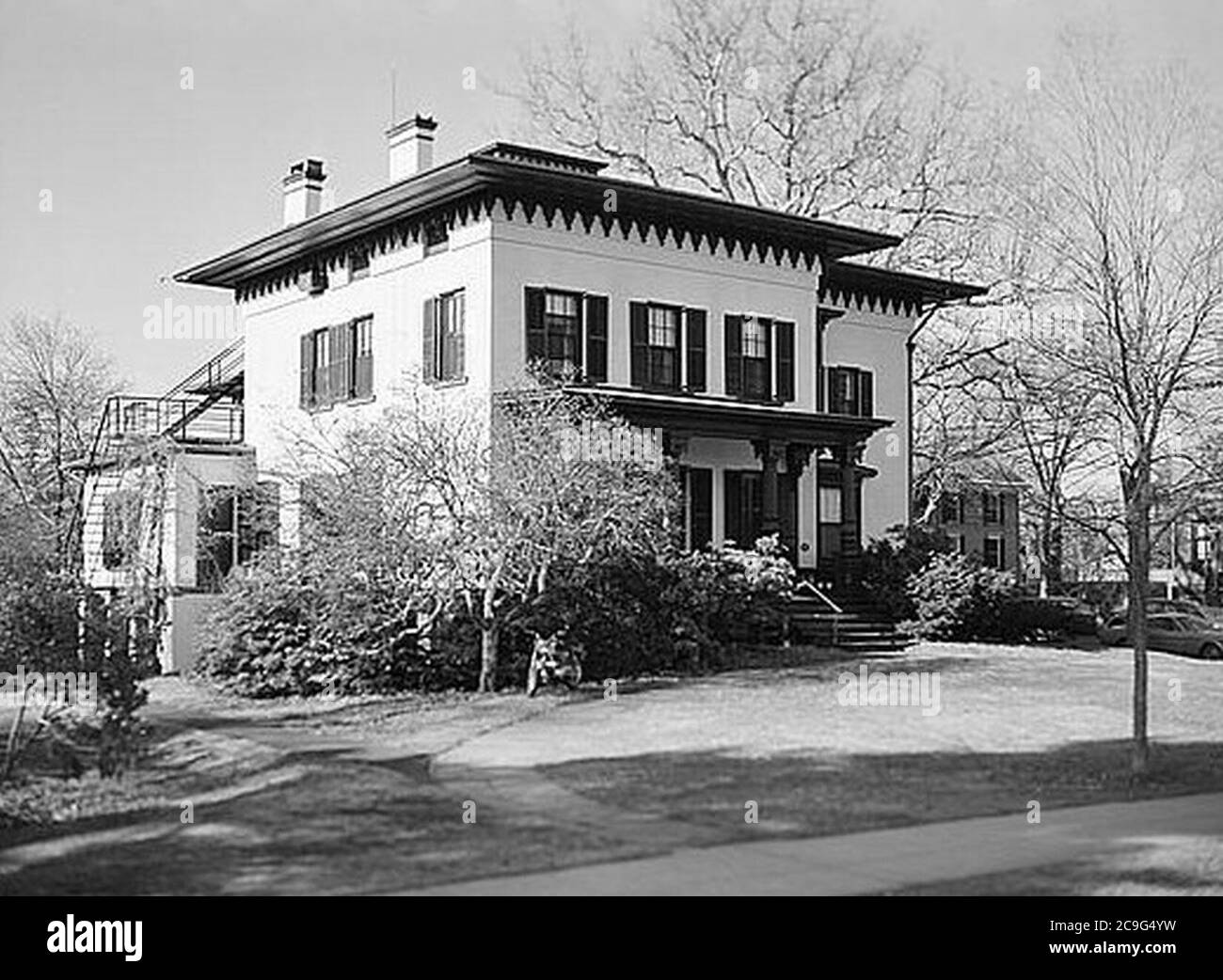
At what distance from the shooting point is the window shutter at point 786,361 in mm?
26453

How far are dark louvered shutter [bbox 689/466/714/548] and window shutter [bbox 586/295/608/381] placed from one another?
260 cm

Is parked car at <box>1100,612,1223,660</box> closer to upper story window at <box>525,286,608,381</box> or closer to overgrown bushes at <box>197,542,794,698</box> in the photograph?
upper story window at <box>525,286,608,381</box>

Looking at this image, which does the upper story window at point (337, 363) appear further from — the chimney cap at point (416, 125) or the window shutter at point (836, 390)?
the window shutter at point (836, 390)

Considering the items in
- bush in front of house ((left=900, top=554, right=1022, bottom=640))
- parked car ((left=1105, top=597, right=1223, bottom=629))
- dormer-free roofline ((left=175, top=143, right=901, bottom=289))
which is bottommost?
parked car ((left=1105, top=597, right=1223, bottom=629))

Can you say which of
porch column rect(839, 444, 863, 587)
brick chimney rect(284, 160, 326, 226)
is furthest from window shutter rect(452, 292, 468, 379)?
porch column rect(839, 444, 863, 587)

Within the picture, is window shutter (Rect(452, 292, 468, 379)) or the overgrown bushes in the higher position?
window shutter (Rect(452, 292, 468, 379))

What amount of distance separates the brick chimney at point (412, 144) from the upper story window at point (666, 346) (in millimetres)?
4228

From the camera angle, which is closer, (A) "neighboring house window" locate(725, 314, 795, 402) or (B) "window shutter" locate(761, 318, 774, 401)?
(A) "neighboring house window" locate(725, 314, 795, 402)

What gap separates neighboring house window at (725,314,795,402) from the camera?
25.9m

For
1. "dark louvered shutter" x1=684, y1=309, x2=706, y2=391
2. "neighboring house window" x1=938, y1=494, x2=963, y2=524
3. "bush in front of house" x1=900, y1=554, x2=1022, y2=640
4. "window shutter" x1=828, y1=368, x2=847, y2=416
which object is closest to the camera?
"bush in front of house" x1=900, y1=554, x2=1022, y2=640

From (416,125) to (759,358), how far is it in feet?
21.0

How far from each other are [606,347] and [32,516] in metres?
8.22

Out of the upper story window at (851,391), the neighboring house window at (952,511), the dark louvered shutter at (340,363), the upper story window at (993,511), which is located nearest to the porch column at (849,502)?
the upper story window at (851,391)

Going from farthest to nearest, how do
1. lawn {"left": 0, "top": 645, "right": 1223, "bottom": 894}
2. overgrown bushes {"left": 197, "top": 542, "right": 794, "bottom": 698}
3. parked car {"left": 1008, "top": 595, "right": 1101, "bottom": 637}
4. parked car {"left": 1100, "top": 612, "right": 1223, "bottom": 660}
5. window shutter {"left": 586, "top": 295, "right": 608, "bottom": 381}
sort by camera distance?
parked car {"left": 1100, "top": 612, "right": 1223, "bottom": 660} → parked car {"left": 1008, "top": 595, "right": 1101, "bottom": 637} → window shutter {"left": 586, "top": 295, "right": 608, "bottom": 381} → overgrown bushes {"left": 197, "top": 542, "right": 794, "bottom": 698} → lawn {"left": 0, "top": 645, "right": 1223, "bottom": 894}
